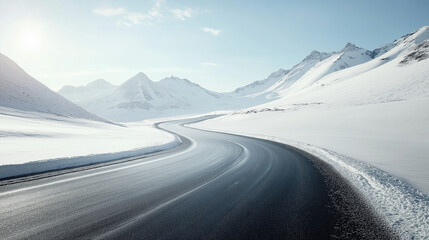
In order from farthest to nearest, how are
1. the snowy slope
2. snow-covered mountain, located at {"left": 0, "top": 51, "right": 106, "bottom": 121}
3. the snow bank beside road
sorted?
1. snow-covered mountain, located at {"left": 0, "top": 51, "right": 106, "bottom": 121}
2. the snowy slope
3. the snow bank beside road

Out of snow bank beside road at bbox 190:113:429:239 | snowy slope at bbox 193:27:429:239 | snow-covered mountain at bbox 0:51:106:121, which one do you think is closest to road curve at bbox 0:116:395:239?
snow bank beside road at bbox 190:113:429:239

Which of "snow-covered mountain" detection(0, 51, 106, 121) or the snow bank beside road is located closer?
the snow bank beside road

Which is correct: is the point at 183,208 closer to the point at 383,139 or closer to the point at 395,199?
the point at 395,199

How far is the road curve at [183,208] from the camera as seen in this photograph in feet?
11.8

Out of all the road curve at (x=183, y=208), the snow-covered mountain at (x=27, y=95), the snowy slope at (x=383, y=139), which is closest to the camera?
the road curve at (x=183, y=208)

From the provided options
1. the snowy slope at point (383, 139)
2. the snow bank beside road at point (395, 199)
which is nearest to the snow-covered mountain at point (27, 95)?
the snowy slope at point (383, 139)

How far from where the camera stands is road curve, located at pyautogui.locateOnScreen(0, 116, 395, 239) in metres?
3.59

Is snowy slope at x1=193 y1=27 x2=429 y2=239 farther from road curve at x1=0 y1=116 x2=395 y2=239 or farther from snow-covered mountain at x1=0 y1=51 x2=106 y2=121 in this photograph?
snow-covered mountain at x1=0 y1=51 x2=106 y2=121

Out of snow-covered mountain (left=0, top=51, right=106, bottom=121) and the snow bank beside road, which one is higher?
snow-covered mountain (left=0, top=51, right=106, bottom=121)

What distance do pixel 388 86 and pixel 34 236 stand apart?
70040 millimetres

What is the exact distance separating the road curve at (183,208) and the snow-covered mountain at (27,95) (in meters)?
57.1

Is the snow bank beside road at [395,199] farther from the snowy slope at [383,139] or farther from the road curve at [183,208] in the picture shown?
the road curve at [183,208]

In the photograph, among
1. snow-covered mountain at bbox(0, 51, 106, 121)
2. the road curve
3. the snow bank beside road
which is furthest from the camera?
snow-covered mountain at bbox(0, 51, 106, 121)

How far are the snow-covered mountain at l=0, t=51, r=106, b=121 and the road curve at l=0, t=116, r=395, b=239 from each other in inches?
2249
